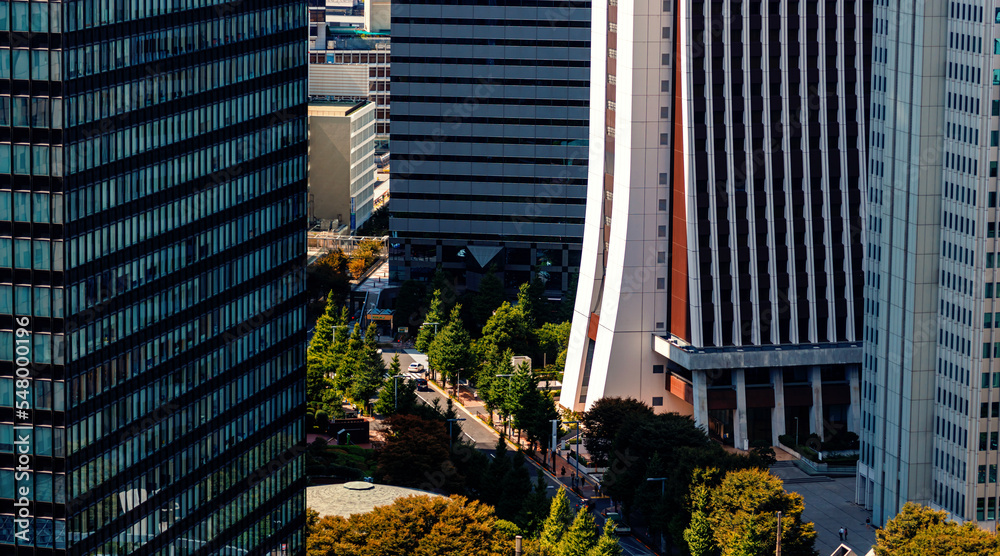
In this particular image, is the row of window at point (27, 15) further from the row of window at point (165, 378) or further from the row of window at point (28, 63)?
the row of window at point (165, 378)

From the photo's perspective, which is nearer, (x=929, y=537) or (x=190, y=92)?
(x=190, y=92)

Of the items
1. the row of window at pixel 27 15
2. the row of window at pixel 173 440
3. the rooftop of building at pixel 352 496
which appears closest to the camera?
the row of window at pixel 27 15

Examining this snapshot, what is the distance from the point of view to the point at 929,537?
181m

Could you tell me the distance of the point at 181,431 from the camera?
152375mm

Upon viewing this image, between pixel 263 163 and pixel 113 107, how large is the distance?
981 inches

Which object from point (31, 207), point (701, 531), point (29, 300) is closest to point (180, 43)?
point (31, 207)

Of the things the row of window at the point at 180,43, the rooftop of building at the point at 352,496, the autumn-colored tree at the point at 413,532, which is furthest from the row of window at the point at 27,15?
the rooftop of building at the point at 352,496

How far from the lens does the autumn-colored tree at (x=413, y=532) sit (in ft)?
586

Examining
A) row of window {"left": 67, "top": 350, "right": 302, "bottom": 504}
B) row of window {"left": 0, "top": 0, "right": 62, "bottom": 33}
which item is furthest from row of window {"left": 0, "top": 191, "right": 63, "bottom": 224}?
row of window {"left": 67, "top": 350, "right": 302, "bottom": 504}

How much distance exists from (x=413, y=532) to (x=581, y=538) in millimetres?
15970

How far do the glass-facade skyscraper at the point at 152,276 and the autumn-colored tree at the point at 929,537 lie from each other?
57811 millimetres

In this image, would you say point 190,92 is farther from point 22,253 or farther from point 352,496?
point 352,496

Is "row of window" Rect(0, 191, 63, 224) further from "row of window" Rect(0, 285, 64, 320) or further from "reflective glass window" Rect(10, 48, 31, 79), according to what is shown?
"reflective glass window" Rect(10, 48, 31, 79)

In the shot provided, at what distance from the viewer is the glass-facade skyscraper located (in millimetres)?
132625
